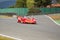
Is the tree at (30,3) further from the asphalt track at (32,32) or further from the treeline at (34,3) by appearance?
the asphalt track at (32,32)

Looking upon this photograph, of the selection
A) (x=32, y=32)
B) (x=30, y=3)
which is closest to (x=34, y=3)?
(x=30, y=3)

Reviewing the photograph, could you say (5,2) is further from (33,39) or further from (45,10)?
(33,39)

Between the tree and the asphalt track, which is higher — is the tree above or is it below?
below

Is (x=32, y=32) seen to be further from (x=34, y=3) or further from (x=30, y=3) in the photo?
(x=34, y=3)

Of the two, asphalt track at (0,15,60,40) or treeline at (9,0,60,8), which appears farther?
treeline at (9,0,60,8)

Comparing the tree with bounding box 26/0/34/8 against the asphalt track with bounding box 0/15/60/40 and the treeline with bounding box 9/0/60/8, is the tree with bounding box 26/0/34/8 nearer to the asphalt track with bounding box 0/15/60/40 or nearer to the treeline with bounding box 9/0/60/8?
the treeline with bounding box 9/0/60/8

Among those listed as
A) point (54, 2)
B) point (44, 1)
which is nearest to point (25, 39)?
point (44, 1)

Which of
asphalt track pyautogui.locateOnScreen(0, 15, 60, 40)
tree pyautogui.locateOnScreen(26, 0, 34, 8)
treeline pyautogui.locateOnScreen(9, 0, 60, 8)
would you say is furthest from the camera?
treeline pyautogui.locateOnScreen(9, 0, 60, 8)

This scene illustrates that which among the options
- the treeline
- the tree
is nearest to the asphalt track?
the tree

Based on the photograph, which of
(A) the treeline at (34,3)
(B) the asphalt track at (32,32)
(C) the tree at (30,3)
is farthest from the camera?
(A) the treeline at (34,3)

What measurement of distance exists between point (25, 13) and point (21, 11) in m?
1.28

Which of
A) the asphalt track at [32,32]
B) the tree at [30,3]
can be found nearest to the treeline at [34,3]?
the tree at [30,3]

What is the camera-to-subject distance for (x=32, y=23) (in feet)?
104

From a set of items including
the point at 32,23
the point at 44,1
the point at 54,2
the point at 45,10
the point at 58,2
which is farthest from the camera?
the point at 54,2
